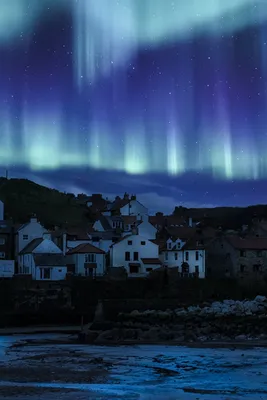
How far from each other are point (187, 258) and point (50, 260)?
1853 cm

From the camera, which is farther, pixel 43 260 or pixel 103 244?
pixel 103 244

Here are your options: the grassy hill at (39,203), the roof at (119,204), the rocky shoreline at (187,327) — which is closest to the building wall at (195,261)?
the rocky shoreline at (187,327)

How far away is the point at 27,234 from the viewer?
281 ft

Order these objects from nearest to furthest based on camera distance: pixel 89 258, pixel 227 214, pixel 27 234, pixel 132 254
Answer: pixel 89 258, pixel 132 254, pixel 27 234, pixel 227 214

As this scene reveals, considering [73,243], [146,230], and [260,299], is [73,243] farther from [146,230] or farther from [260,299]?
[260,299]

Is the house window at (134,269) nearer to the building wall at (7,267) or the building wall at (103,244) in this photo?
the building wall at (103,244)

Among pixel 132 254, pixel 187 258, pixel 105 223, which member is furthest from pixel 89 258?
pixel 105 223

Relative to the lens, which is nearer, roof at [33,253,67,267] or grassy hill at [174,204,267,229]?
roof at [33,253,67,267]

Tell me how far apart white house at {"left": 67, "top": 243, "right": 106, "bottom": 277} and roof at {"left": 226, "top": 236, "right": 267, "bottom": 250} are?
16.0 m

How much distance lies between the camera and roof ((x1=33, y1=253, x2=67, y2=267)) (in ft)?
252

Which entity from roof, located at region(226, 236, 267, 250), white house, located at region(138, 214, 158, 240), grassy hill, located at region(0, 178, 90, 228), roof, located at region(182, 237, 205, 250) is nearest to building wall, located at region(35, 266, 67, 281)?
roof, located at region(182, 237, 205, 250)

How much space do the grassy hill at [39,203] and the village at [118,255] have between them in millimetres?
39514

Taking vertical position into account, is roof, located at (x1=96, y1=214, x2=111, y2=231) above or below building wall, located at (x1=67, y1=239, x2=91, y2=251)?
above

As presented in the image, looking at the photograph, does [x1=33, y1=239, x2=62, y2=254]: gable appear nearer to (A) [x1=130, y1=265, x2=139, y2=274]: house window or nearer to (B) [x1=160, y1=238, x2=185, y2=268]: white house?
(A) [x1=130, y1=265, x2=139, y2=274]: house window
